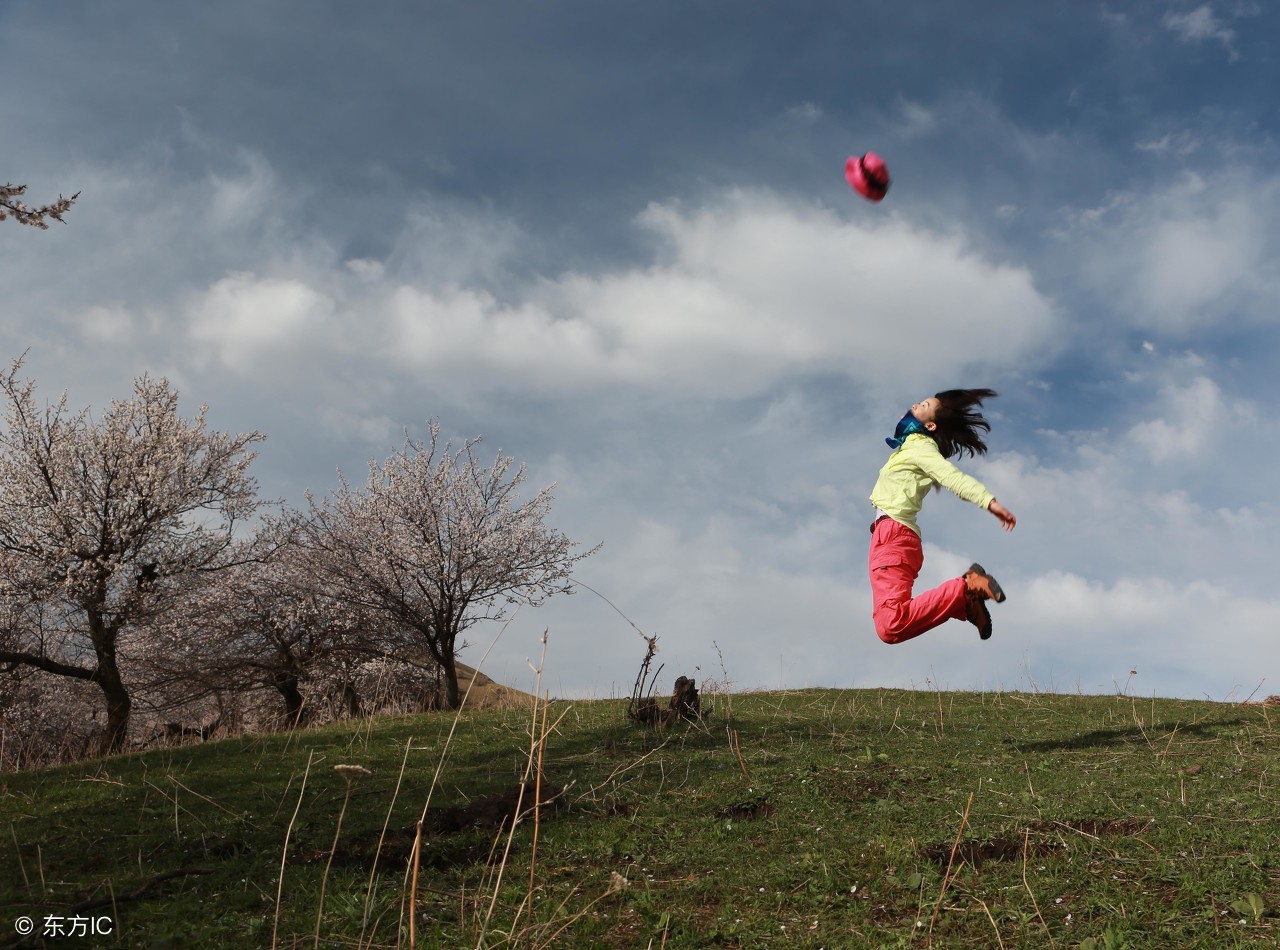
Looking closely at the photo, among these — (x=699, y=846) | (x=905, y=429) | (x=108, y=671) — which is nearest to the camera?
(x=699, y=846)

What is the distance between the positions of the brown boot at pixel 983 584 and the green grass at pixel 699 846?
130cm

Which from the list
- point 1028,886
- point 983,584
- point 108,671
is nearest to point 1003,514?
point 983,584

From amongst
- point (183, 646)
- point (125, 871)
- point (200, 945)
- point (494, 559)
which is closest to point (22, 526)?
point (183, 646)

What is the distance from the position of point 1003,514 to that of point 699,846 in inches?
135

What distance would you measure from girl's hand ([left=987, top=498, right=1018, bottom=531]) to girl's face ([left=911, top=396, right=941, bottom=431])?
1.43m

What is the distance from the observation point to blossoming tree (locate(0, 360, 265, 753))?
760 inches

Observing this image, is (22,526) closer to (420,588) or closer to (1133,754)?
(420,588)

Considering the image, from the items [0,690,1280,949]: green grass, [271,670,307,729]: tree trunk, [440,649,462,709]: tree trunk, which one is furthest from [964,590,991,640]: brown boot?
[271,670,307,729]: tree trunk

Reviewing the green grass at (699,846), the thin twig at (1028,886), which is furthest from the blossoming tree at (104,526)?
the thin twig at (1028,886)

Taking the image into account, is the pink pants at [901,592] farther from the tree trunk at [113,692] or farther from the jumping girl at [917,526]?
the tree trunk at [113,692]

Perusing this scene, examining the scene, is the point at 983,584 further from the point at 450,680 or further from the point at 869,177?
the point at 450,680

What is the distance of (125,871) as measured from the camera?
5.12m

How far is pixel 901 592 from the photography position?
7293 mm

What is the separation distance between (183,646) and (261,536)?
136 inches
